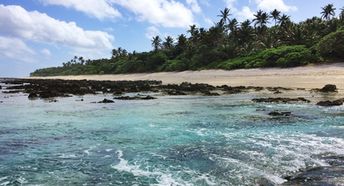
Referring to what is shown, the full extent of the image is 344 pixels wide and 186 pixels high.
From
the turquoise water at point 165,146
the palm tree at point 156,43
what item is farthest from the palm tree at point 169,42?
the turquoise water at point 165,146

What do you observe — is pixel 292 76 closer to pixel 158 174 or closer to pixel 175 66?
pixel 175 66

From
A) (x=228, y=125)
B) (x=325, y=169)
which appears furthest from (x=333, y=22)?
(x=325, y=169)

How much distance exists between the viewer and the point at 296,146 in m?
13.5

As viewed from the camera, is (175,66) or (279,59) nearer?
(279,59)

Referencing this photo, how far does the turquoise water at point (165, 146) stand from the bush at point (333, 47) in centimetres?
4091

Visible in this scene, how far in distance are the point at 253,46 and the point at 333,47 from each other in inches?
1146

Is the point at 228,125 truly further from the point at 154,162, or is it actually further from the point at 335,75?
the point at 335,75

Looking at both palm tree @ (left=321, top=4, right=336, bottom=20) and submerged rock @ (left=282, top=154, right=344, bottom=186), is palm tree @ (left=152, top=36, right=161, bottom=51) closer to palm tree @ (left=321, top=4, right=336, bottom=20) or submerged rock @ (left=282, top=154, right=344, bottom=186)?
palm tree @ (left=321, top=4, right=336, bottom=20)

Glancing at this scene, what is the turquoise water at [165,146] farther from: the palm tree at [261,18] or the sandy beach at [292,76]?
the palm tree at [261,18]

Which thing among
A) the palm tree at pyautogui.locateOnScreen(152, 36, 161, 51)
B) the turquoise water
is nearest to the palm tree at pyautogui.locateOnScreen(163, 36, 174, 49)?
the palm tree at pyautogui.locateOnScreen(152, 36, 161, 51)

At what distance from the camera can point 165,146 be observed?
1405 cm

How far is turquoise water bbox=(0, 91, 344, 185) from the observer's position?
10.3 metres

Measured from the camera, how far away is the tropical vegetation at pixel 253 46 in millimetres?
62719

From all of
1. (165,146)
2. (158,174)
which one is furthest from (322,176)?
(165,146)
